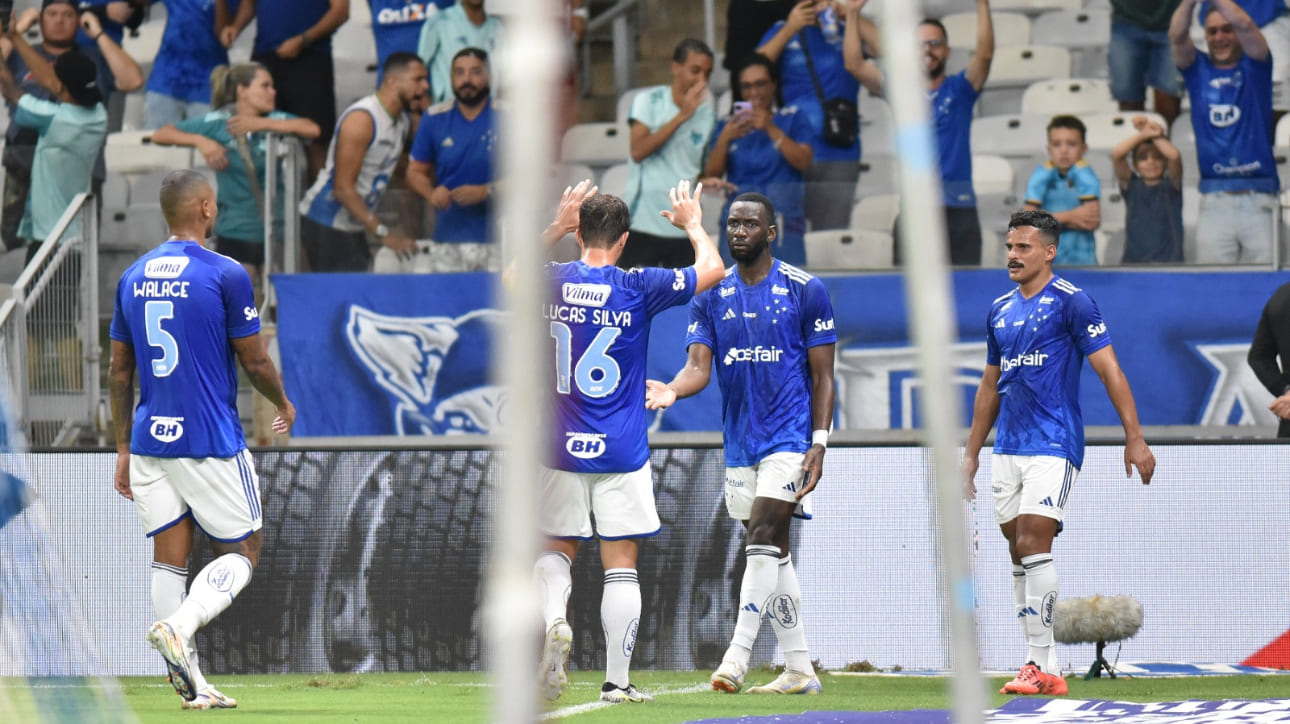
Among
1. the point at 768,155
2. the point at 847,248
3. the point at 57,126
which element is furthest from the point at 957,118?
the point at 57,126

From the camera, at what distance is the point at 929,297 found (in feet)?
8.36

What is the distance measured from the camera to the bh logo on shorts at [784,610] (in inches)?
283

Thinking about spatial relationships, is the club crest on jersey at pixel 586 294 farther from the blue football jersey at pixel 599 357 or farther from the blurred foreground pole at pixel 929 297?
the blurred foreground pole at pixel 929 297

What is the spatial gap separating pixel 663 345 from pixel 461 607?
251cm

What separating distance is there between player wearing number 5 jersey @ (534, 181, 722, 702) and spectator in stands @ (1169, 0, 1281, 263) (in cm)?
494

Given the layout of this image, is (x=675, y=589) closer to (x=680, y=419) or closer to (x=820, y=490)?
(x=820, y=490)

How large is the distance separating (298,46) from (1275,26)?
7337mm

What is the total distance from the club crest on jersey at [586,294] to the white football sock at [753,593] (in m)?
1.44

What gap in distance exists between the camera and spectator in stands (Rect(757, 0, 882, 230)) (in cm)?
1105

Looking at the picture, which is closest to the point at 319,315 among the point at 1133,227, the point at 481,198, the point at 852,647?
the point at 481,198

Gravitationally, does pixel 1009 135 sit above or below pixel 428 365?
above

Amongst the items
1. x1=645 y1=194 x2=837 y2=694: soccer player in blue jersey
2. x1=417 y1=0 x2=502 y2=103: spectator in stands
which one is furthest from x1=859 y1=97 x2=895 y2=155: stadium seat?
x1=645 y1=194 x2=837 y2=694: soccer player in blue jersey

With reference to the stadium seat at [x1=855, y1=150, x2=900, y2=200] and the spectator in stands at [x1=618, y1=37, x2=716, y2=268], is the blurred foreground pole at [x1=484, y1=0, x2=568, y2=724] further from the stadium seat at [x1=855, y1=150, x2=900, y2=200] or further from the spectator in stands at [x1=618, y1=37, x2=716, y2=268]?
the stadium seat at [x1=855, y1=150, x2=900, y2=200]

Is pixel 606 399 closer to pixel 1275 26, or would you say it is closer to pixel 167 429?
pixel 167 429
